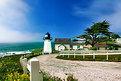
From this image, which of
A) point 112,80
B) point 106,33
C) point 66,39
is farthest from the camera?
point 66,39

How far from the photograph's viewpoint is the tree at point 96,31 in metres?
26.6

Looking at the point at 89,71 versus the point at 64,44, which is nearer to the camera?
the point at 89,71

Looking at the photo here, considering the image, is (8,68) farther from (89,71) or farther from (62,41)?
(62,41)

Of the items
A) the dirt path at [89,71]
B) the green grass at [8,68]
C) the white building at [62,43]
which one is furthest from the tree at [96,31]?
the green grass at [8,68]

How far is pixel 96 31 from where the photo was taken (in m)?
26.8

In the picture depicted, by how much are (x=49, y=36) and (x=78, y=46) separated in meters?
16.9

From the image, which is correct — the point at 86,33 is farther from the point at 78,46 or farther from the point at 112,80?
the point at 112,80

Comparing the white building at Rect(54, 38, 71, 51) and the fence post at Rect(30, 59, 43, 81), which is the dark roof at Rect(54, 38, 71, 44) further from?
the fence post at Rect(30, 59, 43, 81)

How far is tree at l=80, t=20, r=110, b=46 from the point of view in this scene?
1049 inches

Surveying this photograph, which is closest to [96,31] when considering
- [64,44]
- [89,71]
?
[64,44]

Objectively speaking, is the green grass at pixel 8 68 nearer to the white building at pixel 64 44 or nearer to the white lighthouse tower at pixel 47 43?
the white lighthouse tower at pixel 47 43

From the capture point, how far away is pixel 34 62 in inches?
79.4

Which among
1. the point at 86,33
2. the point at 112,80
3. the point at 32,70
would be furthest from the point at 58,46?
the point at 32,70

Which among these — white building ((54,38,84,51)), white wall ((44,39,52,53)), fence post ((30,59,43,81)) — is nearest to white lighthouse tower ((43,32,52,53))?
white wall ((44,39,52,53))
